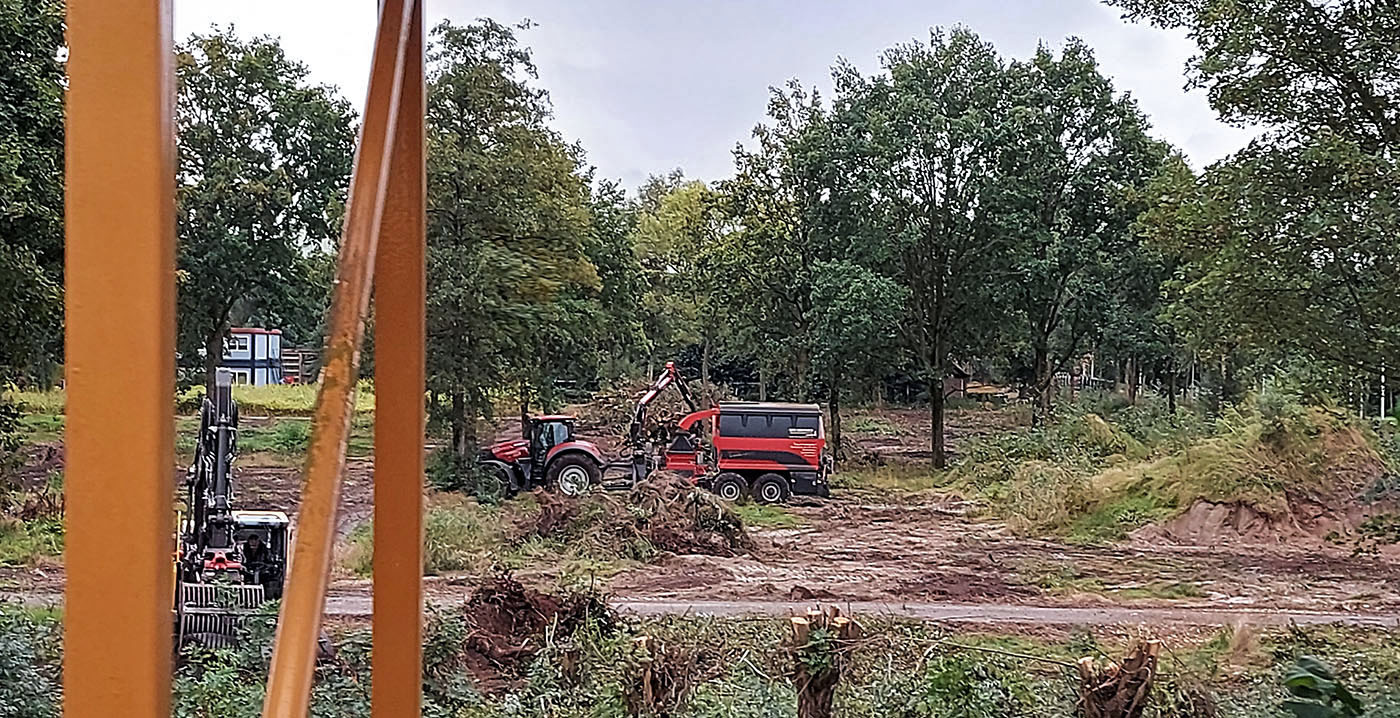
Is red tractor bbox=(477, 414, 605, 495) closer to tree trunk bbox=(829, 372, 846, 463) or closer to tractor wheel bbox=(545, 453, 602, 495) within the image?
tractor wheel bbox=(545, 453, 602, 495)

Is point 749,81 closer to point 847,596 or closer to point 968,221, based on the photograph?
point 968,221

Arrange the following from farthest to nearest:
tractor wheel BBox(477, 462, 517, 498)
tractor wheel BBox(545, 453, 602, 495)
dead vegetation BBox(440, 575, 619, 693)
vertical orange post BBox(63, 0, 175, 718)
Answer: tractor wheel BBox(545, 453, 602, 495), tractor wheel BBox(477, 462, 517, 498), dead vegetation BBox(440, 575, 619, 693), vertical orange post BBox(63, 0, 175, 718)

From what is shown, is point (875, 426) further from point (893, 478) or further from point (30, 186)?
point (30, 186)

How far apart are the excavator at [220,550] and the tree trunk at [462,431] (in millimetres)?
3272

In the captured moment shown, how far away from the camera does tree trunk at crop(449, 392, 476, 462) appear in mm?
7203

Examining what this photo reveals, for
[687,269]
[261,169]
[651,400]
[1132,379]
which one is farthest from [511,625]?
[1132,379]

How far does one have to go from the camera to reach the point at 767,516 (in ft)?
25.9

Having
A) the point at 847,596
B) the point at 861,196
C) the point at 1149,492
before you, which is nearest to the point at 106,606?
the point at 847,596

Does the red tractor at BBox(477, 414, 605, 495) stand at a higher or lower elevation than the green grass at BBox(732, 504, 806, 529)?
higher

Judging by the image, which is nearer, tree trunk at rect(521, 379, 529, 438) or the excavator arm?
tree trunk at rect(521, 379, 529, 438)

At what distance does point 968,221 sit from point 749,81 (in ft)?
8.18

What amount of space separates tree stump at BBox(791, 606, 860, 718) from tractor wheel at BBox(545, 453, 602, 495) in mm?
4902

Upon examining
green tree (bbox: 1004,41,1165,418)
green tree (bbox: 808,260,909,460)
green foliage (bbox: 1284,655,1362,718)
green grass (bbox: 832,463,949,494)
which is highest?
green tree (bbox: 1004,41,1165,418)

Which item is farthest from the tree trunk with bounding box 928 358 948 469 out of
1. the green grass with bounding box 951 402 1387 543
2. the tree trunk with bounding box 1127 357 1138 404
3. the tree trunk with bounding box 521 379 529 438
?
the tree trunk with bounding box 521 379 529 438
